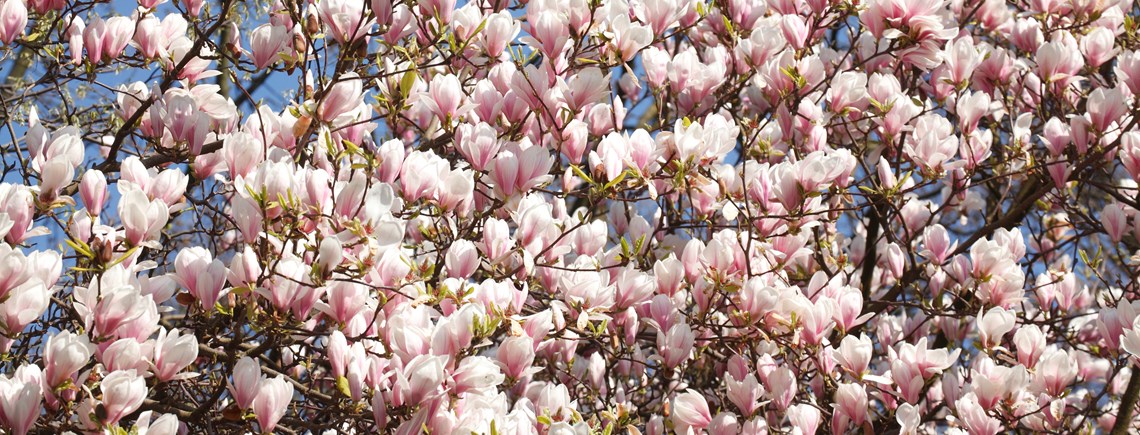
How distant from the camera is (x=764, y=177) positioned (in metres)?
3.12

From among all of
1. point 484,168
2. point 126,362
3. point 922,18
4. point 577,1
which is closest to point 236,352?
point 126,362

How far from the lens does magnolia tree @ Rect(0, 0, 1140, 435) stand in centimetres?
232

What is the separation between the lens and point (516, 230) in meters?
3.02

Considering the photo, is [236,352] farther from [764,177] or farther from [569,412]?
[764,177]

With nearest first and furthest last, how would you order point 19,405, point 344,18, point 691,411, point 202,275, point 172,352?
point 19,405 < point 172,352 < point 202,275 < point 344,18 < point 691,411

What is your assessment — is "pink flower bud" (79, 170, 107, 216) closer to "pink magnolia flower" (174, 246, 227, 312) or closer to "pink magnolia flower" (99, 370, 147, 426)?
"pink magnolia flower" (174, 246, 227, 312)

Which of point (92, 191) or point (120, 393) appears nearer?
point (120, 393)

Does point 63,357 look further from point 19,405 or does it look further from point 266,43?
point 266,43

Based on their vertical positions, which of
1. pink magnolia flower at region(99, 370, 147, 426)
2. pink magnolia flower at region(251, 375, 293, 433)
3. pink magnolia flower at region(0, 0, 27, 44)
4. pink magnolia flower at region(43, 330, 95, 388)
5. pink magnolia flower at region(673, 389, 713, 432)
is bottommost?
pink magnolia flower at region(673, 389, 713, 432)

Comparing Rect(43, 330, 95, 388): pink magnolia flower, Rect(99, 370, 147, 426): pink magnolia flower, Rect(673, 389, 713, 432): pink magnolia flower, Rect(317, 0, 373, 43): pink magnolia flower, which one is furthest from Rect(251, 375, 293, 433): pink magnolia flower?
Rect(673, 389, 713, 432): pink magnolia flower

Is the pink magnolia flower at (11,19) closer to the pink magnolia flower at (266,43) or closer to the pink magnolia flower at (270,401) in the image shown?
the pink magnolia flower at (266,43)

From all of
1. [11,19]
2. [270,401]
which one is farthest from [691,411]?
[11,19]

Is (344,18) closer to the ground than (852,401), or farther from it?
farther from it

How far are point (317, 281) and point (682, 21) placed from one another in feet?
7.23
